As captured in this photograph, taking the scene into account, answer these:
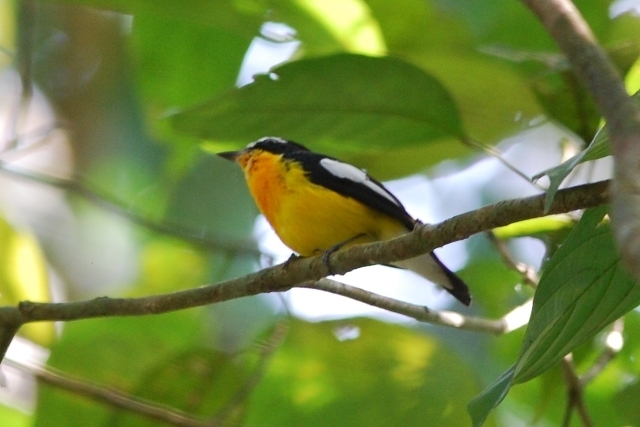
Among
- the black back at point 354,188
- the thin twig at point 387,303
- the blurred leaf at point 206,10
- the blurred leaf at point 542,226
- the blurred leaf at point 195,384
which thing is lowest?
the blurred leaf at point 195,384

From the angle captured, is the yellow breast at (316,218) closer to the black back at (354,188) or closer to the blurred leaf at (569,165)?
the black back at (354,188)

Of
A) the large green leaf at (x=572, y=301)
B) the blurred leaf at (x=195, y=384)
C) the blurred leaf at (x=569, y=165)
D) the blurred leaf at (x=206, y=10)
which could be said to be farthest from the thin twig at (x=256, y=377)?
the blurred leaf at (x=569, y=165)

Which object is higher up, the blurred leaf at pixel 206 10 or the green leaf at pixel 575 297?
the blurred leaf at pixel 206 10

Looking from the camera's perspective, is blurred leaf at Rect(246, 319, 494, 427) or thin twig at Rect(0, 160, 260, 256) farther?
thin twig at Rect(0, 160, 260, 256)

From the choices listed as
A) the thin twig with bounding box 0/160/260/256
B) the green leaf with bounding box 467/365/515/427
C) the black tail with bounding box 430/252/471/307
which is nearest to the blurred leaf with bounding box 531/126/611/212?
the green leaf with bounding box 467/365/515/427

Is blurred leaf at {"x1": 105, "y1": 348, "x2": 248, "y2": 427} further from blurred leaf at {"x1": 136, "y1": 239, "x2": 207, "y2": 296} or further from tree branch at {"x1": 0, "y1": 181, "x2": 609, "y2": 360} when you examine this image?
blurred leaf at {"x1": 136, "y1": 239, "x2": 207, "y2": 296}

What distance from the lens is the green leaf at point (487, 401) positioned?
5.30ft

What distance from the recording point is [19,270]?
3145mm

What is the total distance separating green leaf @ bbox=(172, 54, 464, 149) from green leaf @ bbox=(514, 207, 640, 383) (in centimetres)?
101

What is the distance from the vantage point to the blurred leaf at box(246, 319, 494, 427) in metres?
2.60

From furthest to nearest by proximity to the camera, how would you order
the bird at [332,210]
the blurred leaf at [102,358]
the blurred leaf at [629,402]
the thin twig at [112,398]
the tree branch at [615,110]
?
the bird at [332,210]
the blurred leaf at [102,358]
the thin twig at [112,398]
the blurred leaf at [629,402]
the tree branch at [615,110]

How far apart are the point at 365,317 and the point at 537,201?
1.46m

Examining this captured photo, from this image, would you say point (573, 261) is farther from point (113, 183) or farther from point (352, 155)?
point (113, 183)

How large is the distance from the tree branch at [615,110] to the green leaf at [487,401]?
0.71m
